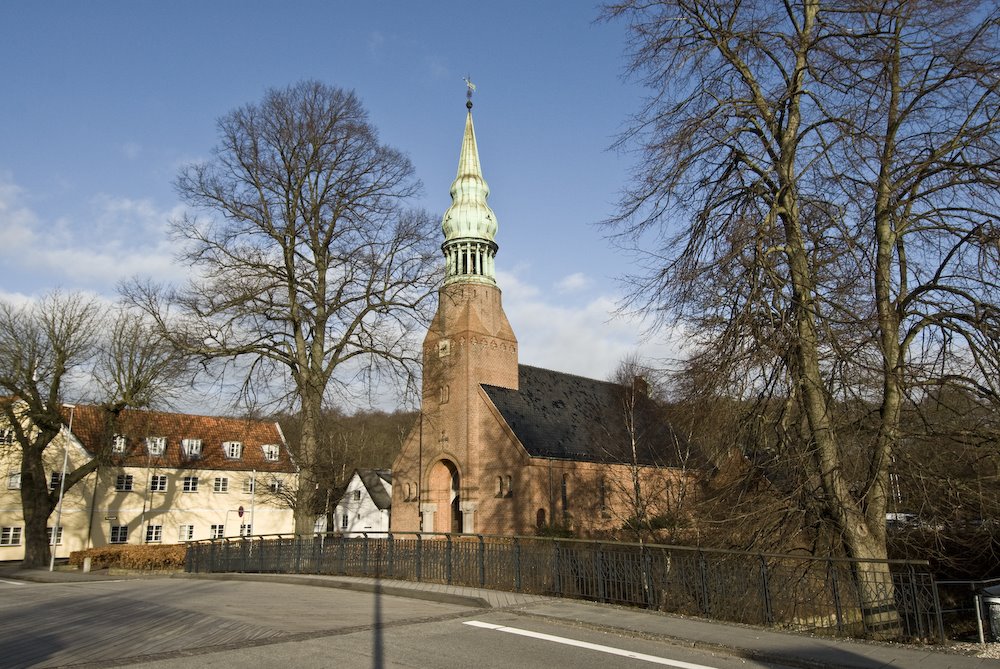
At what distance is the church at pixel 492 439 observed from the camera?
30141 millimetres

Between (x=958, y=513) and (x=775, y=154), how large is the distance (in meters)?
6.13

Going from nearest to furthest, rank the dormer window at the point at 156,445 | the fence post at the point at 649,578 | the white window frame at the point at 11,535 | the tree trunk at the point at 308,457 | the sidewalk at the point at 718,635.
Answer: the sidewalk at the point at 718,635, the fence post at the point at 649,578, the tree trunk at the point at 308,457, the white window frame at the point at 11,535, the dormer window at the point at 156,445

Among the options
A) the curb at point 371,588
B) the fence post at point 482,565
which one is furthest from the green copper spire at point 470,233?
the fence post at point 482,565

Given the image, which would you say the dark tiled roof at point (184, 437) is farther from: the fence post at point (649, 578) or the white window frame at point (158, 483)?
the fence post at point (649, 578)

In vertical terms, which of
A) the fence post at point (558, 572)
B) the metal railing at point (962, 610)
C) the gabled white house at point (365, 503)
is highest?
the gabled white house at point (365, 503)

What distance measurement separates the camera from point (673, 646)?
8.15 metres

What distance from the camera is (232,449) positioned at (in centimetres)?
4478

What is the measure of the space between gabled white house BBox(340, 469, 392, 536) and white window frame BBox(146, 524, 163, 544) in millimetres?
12591

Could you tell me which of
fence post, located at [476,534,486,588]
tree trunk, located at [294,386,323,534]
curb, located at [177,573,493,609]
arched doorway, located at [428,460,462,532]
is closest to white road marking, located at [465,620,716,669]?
curb, located at [177,573,493,609]

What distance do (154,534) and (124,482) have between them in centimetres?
352

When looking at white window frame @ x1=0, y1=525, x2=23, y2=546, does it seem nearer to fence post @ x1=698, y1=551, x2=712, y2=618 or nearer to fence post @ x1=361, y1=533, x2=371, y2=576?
fence post @ x1=361, y1=533, x2=371, y2=576

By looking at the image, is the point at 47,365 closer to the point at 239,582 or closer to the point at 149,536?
the point at 149,536

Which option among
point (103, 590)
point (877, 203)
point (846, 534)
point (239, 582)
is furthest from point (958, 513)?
point (103, 590)

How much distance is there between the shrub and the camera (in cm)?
2612
